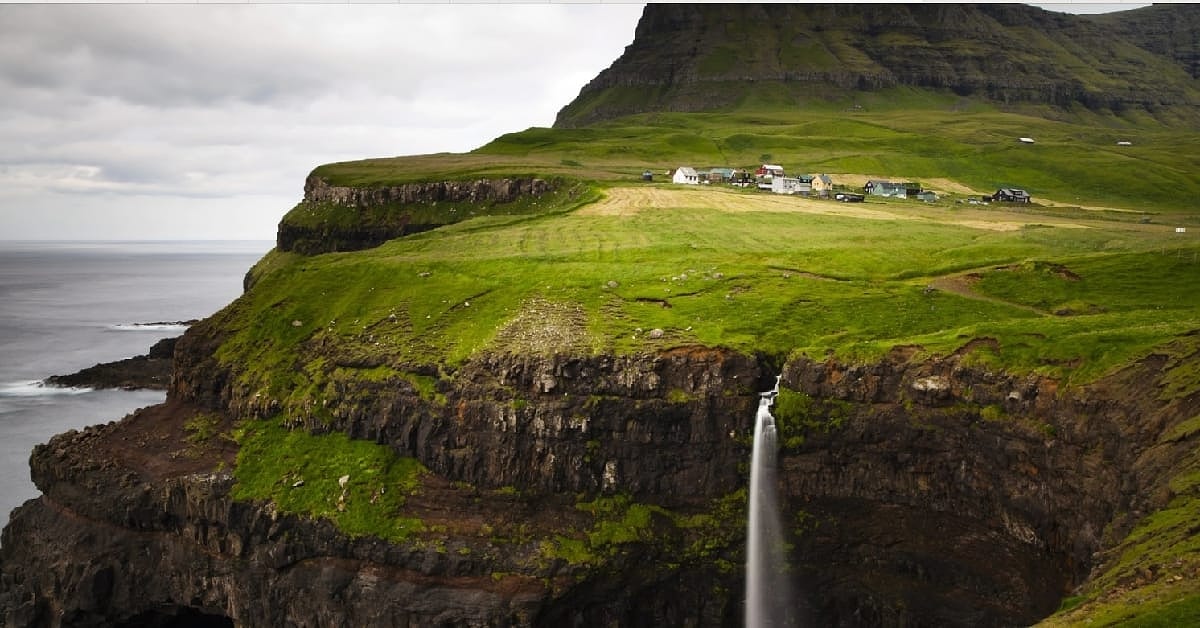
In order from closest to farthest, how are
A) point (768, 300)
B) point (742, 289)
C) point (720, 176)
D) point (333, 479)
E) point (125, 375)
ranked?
point (333, 479) → point (768, 300) → point (742, 289) → point (125, 375) → point (720, 176)

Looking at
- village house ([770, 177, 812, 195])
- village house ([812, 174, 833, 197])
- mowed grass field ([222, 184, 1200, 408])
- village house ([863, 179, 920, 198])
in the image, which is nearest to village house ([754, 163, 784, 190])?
village house ([770, 177, 812, 195])

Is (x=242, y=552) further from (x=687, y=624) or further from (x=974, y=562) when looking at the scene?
(x=974, y=562)

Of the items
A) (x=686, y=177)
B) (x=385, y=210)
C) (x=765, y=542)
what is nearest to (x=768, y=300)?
(x=765, y=542)

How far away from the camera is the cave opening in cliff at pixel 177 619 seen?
227 feet

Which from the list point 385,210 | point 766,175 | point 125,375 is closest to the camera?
point 125,375

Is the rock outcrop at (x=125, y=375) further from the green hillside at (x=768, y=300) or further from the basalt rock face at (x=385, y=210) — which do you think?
the green hillside at (x=768, y=300)

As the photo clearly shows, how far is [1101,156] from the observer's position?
193875 mm

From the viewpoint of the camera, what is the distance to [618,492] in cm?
6544

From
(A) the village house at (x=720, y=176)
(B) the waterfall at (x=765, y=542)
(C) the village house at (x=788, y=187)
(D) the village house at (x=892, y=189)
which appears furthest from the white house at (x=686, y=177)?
(B) the waterfall at (x=765, y=542)

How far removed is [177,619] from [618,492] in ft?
121

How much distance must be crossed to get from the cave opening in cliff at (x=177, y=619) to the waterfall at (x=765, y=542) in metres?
41.2

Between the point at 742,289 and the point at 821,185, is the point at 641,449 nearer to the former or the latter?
the point at 742,289

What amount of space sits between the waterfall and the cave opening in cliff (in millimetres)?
41211

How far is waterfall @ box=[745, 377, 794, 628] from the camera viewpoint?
203 ft
